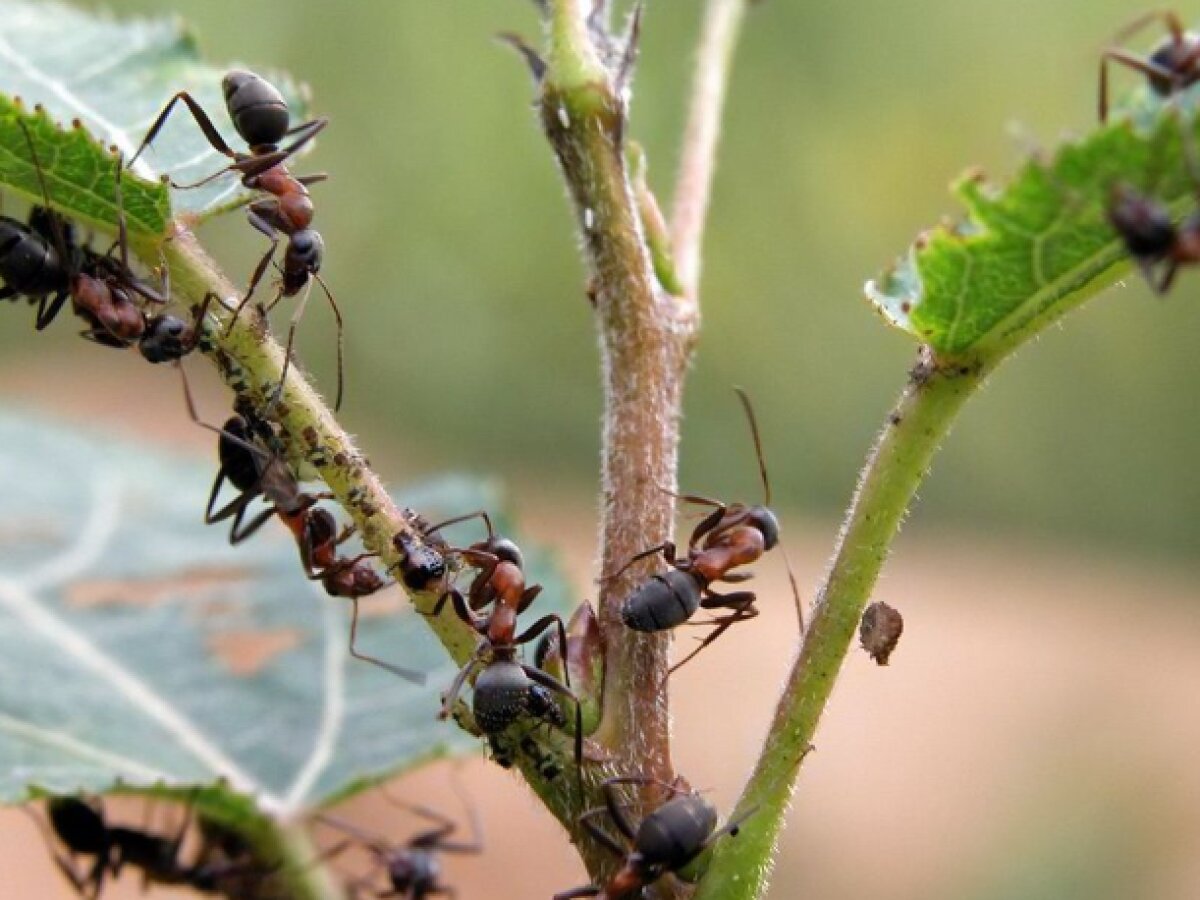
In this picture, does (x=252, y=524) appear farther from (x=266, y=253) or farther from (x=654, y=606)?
(x=654, y=606)

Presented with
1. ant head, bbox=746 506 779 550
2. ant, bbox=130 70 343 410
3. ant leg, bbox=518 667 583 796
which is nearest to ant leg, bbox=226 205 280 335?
ant, bbox=130 70 343 410

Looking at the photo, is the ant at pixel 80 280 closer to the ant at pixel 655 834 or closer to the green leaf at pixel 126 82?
→ the green leaf at pixel 126 82

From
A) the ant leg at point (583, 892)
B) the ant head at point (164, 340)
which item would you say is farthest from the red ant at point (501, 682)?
the ant head at point (164, 340)

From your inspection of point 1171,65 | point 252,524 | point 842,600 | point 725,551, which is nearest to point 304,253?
point 252,524

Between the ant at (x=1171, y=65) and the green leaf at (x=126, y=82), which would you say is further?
the green leaf at (x=126, y=82)

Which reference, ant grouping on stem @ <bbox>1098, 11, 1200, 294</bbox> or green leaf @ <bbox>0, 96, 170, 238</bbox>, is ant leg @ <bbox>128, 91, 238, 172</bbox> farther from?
ant grouping on stem @ <bbox>1098, 11, 1200, 294</bbox>

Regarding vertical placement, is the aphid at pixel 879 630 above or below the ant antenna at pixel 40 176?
below
